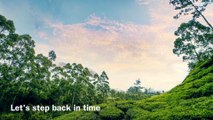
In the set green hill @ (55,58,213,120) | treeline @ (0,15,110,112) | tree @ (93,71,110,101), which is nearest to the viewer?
green hill @ (55,58,213,120)

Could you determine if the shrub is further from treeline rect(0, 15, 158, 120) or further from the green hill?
treeline rect(0, 15, 158, 120)

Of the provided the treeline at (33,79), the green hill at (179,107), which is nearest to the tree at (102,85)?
the treeline at (33,79)

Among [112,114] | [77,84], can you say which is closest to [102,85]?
[77,84]

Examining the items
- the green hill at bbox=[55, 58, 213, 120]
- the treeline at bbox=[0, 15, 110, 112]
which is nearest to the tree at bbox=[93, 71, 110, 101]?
the treeline at bbox=[0, 15, 110, 112]

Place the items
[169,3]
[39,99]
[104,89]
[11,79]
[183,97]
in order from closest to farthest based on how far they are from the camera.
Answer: [183,97] < [169,3] < [11,79] < [39,99] < [104,89]

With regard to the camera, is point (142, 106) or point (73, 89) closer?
point (142, 106)

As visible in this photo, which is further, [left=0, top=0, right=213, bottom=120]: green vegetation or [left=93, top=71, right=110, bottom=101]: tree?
[left=93, top=71, right=110, bottom=101]: tree

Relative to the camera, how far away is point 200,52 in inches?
1177

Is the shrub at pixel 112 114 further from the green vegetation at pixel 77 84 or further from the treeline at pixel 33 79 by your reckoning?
the treeline at pixel 33 79

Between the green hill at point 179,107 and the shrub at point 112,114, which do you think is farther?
the shrub at point 112,114

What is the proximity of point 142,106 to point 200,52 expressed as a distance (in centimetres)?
1639

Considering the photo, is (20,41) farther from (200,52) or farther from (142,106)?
(200,52)

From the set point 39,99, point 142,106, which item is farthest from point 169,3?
point 39,99

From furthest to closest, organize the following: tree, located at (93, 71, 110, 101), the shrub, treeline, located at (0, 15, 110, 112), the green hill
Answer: tree, located at (93, 71, 110, 101) → treeline, located at (0, 15, 110, 112) → the shrub → the green hill
